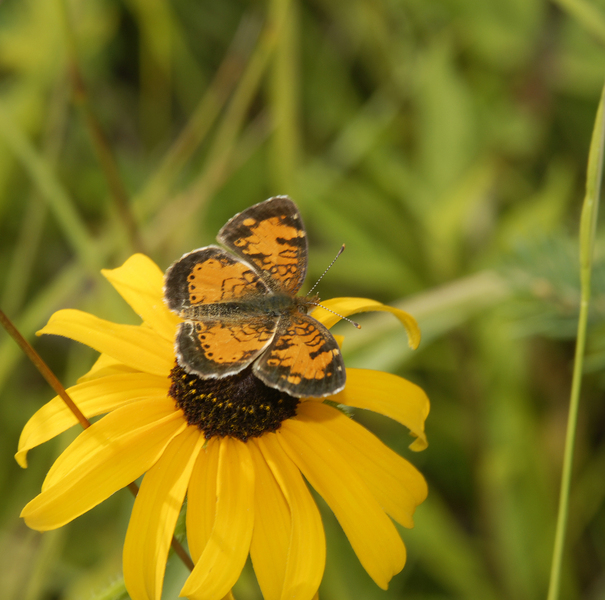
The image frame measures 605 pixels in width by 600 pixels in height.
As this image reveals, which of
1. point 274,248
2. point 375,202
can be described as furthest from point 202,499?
point 375,202

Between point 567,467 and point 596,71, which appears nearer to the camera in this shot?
point 567,467

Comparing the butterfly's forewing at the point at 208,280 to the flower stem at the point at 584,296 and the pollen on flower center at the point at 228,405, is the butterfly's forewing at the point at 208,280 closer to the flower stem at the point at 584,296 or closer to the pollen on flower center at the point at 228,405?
the pollen on flower center at the point at 228,405

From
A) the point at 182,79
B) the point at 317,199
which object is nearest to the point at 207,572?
the point at 317,199

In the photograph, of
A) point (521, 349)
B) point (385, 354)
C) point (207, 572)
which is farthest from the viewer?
point (521, 349)

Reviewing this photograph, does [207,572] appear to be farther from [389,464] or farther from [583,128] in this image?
[583,128]

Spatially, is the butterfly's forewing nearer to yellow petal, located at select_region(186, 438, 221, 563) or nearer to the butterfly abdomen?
the butterfly abdomen

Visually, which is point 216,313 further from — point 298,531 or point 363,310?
point 298,531
